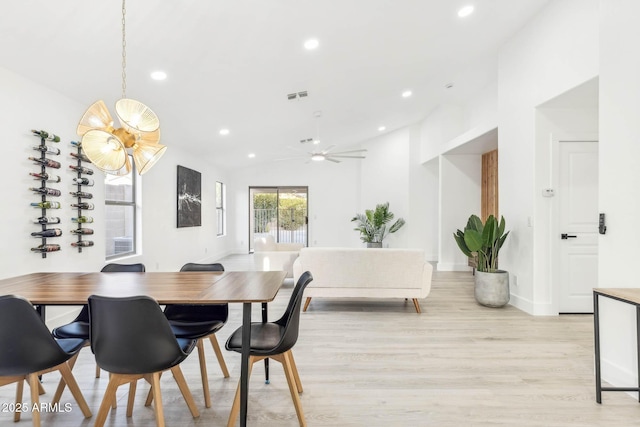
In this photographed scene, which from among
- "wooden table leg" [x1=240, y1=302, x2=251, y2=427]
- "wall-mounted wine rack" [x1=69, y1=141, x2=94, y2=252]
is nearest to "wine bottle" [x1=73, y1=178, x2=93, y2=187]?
"wall-mounted wine rack" [x1=69, y1=141, x2=94, y2=252]

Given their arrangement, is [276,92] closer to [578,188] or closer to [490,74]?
[490,74]

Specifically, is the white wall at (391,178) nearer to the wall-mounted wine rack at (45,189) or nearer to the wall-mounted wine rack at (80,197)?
the wall-mounted wine rack at (80,197)

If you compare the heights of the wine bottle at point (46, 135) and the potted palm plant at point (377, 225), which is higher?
the wine bottle at point (46, 135)

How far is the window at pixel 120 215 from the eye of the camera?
187 inches

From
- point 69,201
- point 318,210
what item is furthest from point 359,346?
point 318,210

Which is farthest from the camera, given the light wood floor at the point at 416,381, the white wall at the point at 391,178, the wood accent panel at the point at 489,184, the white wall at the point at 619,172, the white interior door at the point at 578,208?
the white wall at the point at 391,178

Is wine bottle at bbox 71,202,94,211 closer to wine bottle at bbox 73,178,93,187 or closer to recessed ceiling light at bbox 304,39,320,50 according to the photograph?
wine bottle at bbox 73,178,93,187

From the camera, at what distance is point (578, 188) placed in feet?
12.9

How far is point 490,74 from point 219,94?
4179 mm

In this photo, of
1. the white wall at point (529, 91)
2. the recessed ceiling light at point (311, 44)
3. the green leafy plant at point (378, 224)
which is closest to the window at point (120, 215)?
the recessed ceiling light at point (311, 44)

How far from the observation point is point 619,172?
231cm

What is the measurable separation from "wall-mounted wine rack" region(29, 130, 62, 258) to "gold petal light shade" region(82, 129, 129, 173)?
5.55ft

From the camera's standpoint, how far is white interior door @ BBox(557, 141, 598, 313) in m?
3.91

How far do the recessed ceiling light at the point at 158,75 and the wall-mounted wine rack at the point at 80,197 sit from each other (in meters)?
1.09
